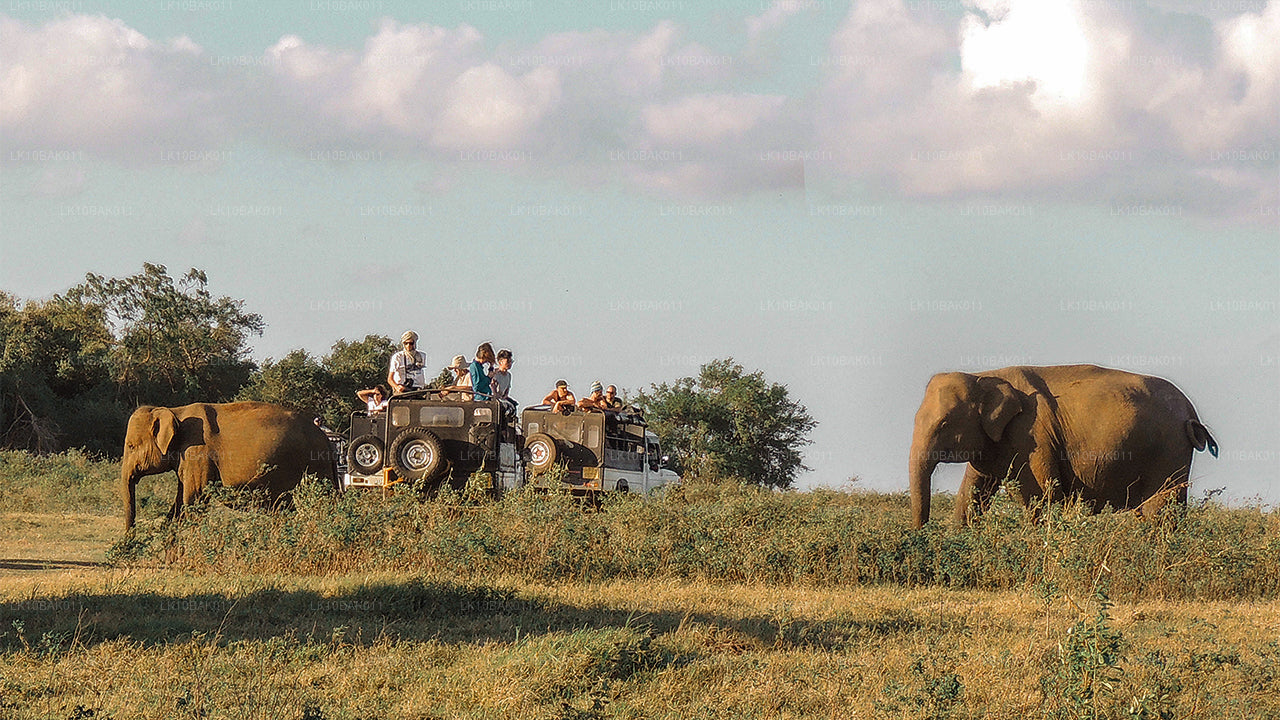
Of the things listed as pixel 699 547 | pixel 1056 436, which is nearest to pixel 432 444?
pixel 699 547

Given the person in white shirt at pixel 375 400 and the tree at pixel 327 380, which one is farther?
the tree at pixel 327 380

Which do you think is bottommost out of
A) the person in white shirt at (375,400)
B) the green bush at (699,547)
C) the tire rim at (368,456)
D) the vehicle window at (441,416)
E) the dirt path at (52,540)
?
the dirt path at (52,540)

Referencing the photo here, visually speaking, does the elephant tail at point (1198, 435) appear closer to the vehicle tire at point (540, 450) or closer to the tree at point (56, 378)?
the vehicle tire at point (540, 450)

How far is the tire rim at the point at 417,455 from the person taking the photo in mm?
16812

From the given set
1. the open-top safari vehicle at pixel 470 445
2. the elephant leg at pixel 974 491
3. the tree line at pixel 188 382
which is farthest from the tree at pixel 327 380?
the elephant leg at pixel 974 491

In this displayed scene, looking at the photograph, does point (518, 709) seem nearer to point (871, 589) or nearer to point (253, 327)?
point (871, 589)

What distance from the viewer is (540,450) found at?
60.3 ft

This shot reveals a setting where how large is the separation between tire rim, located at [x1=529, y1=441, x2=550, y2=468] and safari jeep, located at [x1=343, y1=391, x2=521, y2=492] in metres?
0.76

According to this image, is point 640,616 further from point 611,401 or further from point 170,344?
point 170,344

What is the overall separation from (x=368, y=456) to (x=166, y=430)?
274 cm

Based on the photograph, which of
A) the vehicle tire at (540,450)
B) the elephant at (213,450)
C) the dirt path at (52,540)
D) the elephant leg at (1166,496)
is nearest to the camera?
the elephant leg at (1166,496)

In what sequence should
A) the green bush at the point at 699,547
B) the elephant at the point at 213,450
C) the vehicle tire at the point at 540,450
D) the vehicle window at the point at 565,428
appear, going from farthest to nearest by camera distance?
1. the vehicle window at the point at 565,428
2. the vehicle tire at the point at 540,450
3. the elephant at the point at 213,450
4. the green bush at the point at 699,547

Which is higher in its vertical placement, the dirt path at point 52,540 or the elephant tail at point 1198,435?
the elephant tail at point 1198,435

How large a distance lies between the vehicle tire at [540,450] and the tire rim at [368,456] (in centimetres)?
207
